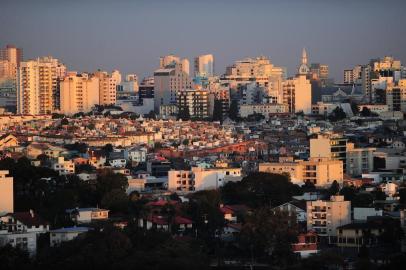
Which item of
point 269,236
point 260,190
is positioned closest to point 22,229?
point 269,236

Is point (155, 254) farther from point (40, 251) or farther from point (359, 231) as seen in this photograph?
point (359, 231)

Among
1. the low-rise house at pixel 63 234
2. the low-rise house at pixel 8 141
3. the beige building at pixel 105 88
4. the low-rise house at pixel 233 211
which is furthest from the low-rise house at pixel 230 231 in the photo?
the beige building at pixel 105 88

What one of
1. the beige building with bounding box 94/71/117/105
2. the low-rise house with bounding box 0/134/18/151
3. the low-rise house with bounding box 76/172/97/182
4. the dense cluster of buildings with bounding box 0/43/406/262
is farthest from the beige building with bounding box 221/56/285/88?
the low-rise house with bounding box 76/172/97/182

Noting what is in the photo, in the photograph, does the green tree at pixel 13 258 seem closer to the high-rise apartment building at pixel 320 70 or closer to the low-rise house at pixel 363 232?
the low-rise house at pixel 363 232

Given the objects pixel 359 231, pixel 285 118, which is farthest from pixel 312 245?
pixel 285 118

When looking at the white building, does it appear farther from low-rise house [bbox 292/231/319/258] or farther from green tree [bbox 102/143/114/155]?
green tree [bbox 102/143/114/155]
